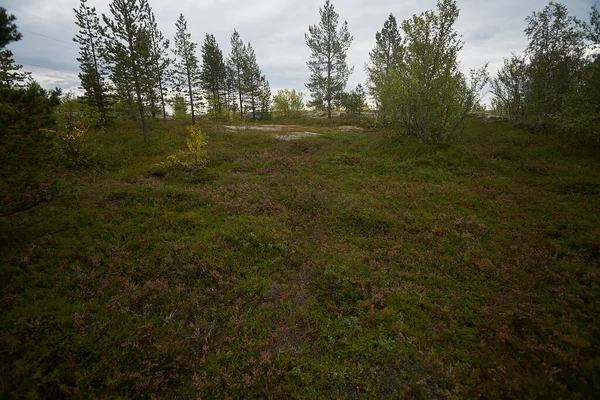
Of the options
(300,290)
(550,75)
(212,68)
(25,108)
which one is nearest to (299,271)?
(300,290)

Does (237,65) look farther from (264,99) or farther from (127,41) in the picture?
(127,41)

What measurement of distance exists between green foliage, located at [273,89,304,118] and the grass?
5269cm

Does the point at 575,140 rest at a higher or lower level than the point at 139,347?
higher

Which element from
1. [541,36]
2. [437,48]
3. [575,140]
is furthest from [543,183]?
[541,36]

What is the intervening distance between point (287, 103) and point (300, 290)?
61882mm

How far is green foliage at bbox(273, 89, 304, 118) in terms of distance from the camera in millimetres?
61969

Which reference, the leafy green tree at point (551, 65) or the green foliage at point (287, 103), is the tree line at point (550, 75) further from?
the green foliage at point (287, 103)

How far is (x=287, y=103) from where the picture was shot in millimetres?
62344

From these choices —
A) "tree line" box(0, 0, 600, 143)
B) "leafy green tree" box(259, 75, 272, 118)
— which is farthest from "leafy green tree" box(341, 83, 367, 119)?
"leafy green tree" box(259, 75, 272, 118)

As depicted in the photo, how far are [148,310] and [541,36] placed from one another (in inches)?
1868

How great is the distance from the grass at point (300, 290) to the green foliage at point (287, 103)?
52690mm

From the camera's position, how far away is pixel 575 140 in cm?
2048

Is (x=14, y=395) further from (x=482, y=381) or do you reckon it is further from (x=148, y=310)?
(x=482, y=381)

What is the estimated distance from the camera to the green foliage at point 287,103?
62.0 metres
